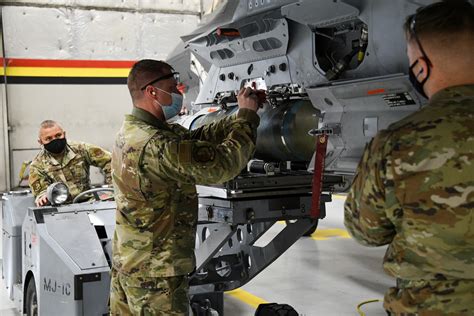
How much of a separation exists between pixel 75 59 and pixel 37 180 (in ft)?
31.3

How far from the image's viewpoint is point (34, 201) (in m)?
6.14

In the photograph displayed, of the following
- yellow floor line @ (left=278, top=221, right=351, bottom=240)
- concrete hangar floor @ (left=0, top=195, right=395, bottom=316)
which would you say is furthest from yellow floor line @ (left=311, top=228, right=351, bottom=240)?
concrete hangar floor @ (left=0, top=195, right=395, bottom=316)

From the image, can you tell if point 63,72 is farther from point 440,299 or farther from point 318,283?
point 440,299

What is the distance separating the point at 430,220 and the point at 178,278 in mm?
1805

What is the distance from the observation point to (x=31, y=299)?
5.31 meters

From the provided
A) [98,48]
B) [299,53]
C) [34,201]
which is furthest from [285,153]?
[98,48]

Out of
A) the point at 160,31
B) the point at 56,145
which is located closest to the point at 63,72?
the point at 160,31

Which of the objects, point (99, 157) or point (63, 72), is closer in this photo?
point (99, 157)

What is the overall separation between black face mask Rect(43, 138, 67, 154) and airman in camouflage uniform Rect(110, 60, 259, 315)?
2.90 m

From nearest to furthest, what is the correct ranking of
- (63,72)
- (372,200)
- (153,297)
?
Answer: (372,200)
(153,297)
(63,72)

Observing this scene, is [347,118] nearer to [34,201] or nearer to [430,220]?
[430,220]

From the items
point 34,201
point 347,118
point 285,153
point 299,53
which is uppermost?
point 299,53

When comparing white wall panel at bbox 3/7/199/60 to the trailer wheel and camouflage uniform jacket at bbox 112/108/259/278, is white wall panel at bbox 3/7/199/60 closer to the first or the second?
the trailer wheel

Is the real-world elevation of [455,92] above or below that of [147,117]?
above
